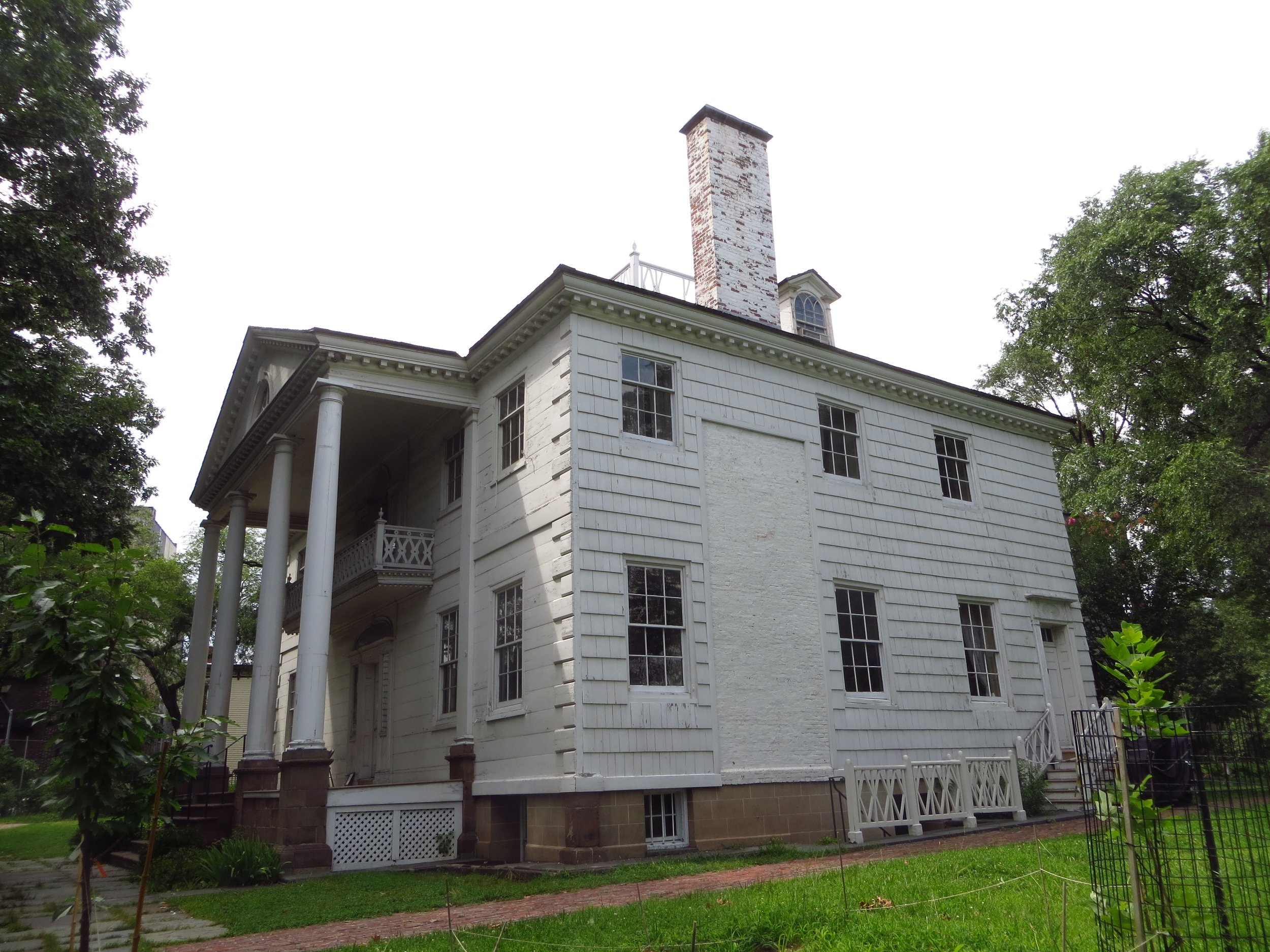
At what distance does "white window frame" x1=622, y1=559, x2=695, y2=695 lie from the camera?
13070mm

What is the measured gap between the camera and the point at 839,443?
17.0 meters

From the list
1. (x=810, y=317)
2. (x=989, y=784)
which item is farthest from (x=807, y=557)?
(x=810, y=317)

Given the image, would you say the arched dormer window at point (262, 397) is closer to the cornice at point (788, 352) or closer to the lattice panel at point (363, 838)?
the cornice at point (788, 352)

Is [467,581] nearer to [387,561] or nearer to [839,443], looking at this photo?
[387,561]

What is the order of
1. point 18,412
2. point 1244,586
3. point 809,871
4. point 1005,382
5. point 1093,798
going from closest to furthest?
point 1093,798 < point 809,871 < point 18,412 < point 1244,586 < point 1005,382

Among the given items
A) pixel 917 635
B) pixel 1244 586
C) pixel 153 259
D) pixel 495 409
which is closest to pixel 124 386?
pixel 153 259

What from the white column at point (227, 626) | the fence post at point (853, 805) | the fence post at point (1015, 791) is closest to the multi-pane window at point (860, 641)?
the fence post at point (1015, 791)

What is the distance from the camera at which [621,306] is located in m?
14.4

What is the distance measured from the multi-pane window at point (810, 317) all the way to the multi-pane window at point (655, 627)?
8.32 m

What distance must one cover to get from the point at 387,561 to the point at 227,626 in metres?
5.09

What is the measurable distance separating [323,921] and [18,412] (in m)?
10.00

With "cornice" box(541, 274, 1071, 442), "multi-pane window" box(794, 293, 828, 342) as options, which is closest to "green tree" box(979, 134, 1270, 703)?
"cornice" box(541, 274, 1071, 442)

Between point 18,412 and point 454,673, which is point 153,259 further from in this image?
point 454,673

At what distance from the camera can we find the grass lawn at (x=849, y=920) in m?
5.92
